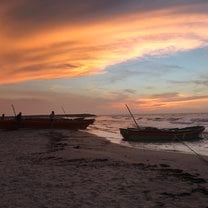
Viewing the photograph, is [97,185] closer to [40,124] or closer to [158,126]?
[40,124]

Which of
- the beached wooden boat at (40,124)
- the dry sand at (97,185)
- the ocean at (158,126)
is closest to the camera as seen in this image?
the dry sand at (97,185)

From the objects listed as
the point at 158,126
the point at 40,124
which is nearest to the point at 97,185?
the point at 40,124

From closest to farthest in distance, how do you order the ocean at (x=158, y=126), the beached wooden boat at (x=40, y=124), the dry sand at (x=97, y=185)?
the dry sand at (x=97, y=185), the ocean at (x=158, y=126), the beached wooden boat at (x=40, y=124)

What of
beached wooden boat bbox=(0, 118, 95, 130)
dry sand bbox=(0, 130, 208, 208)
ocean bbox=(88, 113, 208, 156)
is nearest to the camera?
dry sand bbox=(0, 130, 208, 208)

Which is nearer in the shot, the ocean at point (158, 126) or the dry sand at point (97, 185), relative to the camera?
the dry sand at point (97, 185)

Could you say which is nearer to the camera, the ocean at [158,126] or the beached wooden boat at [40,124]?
the ocean at [158,126]

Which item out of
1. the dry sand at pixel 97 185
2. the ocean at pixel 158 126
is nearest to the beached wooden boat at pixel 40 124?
the ocean at pixel 158 126

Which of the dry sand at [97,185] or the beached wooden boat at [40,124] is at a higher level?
the beached wooden boat at [40,124]

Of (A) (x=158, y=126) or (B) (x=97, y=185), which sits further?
(A) (x=158, y=126)

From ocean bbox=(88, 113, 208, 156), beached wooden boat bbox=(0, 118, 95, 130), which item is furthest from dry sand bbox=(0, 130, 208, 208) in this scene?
beached wooden boat bbox=(0, 118, 95, 130)

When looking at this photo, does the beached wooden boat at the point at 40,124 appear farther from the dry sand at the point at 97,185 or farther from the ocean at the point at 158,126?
the dry sand at the point at 97,185

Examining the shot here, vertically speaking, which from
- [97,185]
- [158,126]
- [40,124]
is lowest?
[158,126]

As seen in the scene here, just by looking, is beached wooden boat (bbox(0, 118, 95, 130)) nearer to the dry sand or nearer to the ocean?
the ocean

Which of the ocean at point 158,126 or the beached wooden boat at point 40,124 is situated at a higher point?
the beached wooden boat at point 40,124
